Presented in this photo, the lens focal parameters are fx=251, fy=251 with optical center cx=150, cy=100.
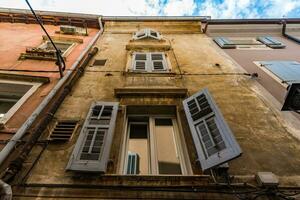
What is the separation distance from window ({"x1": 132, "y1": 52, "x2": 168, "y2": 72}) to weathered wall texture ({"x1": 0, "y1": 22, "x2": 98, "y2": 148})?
235cm

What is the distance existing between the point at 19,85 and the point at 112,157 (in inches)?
169

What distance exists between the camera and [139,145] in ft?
18.4

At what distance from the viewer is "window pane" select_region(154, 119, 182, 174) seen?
489 cm

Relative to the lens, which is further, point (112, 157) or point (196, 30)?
point (196, 30)

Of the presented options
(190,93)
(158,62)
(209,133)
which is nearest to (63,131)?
(209,133)

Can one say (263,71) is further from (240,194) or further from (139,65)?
(240,194)

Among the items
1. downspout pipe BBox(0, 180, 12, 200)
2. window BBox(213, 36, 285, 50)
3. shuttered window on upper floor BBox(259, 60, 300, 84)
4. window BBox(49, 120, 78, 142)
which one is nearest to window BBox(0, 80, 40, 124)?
window BBox(49, 120, 78, 142)

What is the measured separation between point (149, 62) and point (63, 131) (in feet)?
14.6

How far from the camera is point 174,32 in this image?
13.0m

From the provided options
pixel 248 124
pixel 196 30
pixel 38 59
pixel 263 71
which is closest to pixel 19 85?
pixel 38 59

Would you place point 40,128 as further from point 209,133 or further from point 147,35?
point 147,35

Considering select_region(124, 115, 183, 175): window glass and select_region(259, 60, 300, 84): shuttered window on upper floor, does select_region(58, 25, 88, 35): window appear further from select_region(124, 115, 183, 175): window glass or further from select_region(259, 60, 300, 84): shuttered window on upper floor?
select_region(259, 60, 300, 84): shuttered window on upper floor

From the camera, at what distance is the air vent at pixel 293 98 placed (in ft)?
14.3

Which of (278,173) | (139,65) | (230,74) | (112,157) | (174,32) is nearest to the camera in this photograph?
(278,173)
